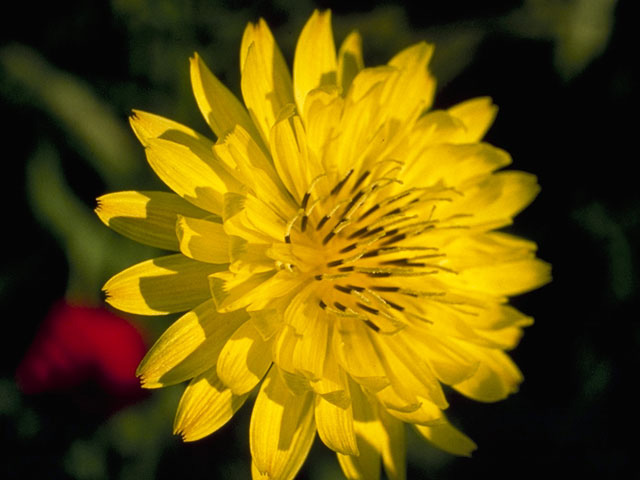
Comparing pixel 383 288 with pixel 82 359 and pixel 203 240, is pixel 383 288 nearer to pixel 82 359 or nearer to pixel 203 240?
pixel 203 240

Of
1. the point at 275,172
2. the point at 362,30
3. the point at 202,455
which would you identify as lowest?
the point at 202,455

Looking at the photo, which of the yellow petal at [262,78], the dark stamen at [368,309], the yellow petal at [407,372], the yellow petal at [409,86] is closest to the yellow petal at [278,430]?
the yellow petal at [407,372]

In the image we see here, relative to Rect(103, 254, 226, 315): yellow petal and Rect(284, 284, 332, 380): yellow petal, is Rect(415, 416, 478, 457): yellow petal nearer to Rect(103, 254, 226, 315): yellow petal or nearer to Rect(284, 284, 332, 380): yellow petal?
Rect(284, 284, 332, 380): yellow petal

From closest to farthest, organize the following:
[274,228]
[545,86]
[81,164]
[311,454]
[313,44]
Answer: [274,228] → [313,44] → [81,164] → [311,454] → [545,86]

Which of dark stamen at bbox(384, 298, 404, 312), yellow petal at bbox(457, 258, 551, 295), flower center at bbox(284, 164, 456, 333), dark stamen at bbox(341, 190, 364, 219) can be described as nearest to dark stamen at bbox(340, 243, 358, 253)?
flower center at bbox(284, 164, 456, 333)

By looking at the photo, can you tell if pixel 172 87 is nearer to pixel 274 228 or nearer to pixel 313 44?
pixel 313 44

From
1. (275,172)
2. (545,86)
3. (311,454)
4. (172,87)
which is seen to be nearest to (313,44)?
(275,172)

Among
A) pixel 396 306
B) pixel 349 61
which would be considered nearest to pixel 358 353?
pixel 396 306
